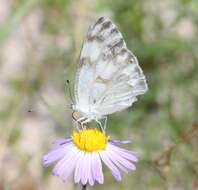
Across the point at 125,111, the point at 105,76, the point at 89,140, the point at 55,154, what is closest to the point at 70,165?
the point at 55,154

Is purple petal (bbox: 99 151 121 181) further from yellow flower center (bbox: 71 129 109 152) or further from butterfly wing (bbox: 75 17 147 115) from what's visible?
butterfly wing (bbox: 75 17 147 115)

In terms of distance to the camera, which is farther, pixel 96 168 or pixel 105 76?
pixel 105 76

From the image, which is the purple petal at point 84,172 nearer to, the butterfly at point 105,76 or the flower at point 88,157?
the flower at point 88,157

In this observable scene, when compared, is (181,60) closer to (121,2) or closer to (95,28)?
(121,2)

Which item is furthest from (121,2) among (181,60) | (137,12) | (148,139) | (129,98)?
(129,98)

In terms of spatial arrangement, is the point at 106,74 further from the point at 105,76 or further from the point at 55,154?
the point at 55,154

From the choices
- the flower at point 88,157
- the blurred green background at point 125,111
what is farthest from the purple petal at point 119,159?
the blurred green background at point 125,111
